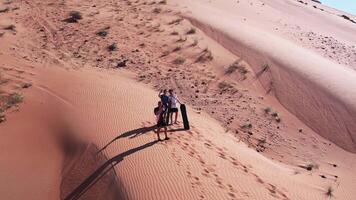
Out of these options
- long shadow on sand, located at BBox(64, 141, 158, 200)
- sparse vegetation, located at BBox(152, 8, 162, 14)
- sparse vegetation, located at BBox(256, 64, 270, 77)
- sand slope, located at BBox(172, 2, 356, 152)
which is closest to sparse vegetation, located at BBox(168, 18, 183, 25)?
sand slope, located at BBox(172, 2, 356, 152)

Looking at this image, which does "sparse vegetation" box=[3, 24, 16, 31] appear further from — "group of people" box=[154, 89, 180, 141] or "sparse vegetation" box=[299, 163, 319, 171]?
"sparse vegetation" box=[299, 163, 319, 171]

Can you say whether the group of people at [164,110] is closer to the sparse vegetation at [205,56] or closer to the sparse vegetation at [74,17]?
the sparse vegetation at [205,56]

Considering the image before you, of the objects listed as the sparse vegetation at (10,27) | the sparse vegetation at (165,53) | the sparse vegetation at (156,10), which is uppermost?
the sparse vegetation at (156,10)

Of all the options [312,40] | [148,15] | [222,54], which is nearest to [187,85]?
[222,54]

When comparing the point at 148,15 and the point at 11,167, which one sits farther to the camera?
the point at 148,15

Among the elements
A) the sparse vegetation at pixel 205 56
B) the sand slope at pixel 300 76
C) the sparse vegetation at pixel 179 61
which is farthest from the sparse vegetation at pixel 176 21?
the sparse vegetation at pixel 179 61

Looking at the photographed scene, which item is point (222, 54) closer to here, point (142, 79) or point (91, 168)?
point (142, 79)
